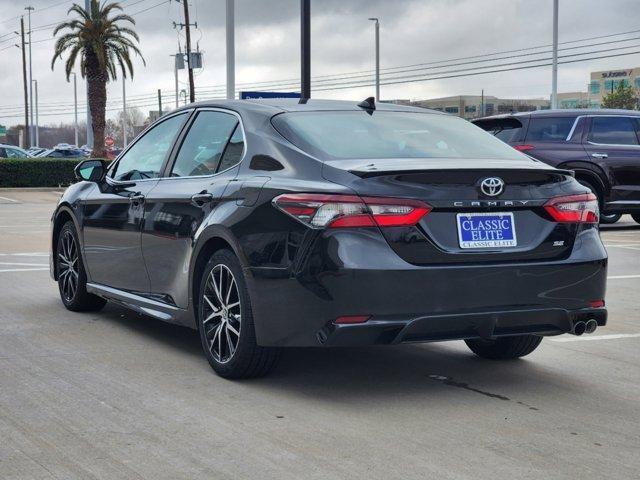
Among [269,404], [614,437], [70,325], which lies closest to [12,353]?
[70,325]

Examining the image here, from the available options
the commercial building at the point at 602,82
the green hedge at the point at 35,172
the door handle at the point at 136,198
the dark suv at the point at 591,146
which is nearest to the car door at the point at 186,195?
the door handle at the point at 136,198

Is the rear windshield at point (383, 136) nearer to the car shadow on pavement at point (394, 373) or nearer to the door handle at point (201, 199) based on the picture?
the door handle at point (201, 199)

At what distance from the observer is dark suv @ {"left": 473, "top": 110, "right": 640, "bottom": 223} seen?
17.3 m

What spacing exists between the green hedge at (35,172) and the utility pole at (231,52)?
55.1 ft

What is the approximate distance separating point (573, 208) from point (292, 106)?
1812 millimetres

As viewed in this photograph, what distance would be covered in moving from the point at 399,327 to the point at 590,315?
44.9 inches

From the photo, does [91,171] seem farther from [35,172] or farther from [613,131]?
[35,172]

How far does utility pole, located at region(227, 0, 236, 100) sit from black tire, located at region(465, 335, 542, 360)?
18064mm

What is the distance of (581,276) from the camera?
5.62 metres

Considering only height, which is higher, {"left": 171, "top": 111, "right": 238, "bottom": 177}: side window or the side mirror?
{"left": 171, "top": 111, "right": 238, "bottom": 177}: side window

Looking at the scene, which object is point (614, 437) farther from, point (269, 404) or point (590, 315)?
point (269, 404)

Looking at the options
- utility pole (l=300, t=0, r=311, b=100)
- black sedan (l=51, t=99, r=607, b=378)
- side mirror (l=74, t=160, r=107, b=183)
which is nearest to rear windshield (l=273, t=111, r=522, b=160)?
black sedan (l=51, t=99, r=607, b=378)

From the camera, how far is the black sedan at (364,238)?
205 inches

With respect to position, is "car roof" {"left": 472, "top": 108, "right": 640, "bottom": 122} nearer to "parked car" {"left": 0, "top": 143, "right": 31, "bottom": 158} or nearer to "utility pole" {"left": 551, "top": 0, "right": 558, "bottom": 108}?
"utility pole" {"left": 551, "top": 0, "right": 558, "bottom": 108}
